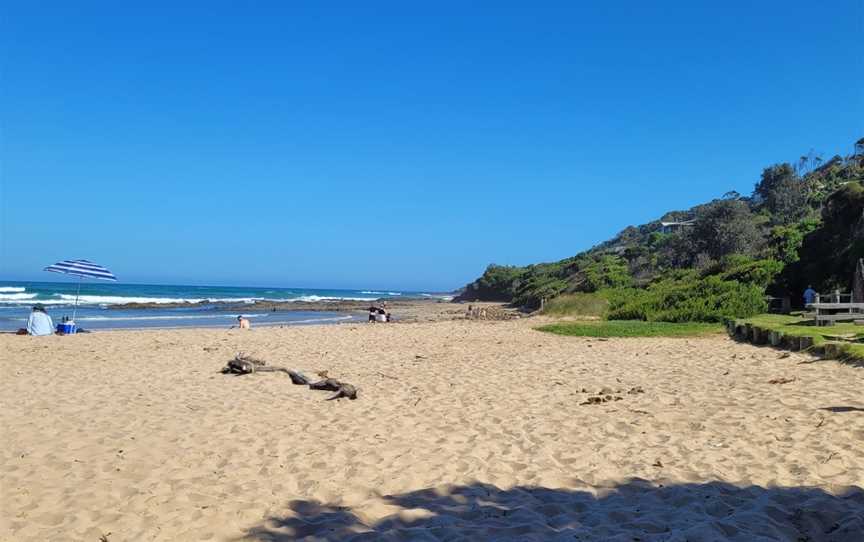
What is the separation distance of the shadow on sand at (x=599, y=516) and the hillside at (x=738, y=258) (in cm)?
1701

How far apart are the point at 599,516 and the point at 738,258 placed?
99.2 ft

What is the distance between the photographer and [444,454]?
20.1 feet

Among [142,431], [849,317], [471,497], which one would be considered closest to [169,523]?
[471,497]

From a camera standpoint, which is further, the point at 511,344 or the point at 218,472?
the point at 511,344

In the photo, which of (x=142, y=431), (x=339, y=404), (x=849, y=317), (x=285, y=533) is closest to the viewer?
(x=285, y=533)

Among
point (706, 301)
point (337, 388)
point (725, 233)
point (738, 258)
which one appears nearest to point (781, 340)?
point (706, 301)

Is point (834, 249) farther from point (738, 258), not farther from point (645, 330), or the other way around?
point (645, 330)

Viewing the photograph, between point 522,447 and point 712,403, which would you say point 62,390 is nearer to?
point 522,447

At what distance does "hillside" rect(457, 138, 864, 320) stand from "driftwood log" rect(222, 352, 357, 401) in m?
15.0

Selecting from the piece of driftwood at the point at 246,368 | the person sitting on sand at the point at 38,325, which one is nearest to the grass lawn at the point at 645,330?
the piece of driftwood at the point at 246,368

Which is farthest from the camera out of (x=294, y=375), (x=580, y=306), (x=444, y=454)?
(x=580, y=306)

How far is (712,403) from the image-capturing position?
26.5 feet

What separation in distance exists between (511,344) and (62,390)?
10727mm

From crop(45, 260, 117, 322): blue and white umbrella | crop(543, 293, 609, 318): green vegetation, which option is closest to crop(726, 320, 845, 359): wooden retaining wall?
crop(543, 293, 609, 318): green vegetation
